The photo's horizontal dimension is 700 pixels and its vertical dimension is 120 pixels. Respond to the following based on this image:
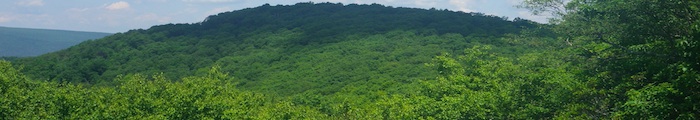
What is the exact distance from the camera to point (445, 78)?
4375 centimetres

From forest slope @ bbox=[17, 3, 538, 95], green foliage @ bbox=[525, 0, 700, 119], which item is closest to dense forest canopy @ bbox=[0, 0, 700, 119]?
green foliage @ bbox=[525, 0, 700, 119]

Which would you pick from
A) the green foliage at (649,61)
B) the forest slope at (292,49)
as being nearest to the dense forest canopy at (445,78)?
the green foliage at (649,61)

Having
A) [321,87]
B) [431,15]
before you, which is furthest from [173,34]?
[321,87]

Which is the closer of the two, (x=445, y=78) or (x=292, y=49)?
(x=445, y=78)

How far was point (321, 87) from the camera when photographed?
9344 centimetres

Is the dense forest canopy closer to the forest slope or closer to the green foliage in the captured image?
the green foliage

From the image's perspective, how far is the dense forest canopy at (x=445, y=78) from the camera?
20031mm

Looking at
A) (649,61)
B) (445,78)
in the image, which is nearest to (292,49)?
(445,78)

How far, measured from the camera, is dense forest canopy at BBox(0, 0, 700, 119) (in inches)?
789

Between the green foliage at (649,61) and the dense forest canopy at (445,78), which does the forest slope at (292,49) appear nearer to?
the dense forest canopy at (445,78)

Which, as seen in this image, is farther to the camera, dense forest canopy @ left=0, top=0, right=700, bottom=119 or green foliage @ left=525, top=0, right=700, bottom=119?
dense forest canopy @ left=0, top=0, right=700, bottom=119

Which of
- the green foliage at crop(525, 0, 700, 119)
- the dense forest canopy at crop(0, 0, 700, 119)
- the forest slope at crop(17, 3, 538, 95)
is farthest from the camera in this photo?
the forest slope at crop(17, 3, 538, 95)

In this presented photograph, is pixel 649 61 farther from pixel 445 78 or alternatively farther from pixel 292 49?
pixel 292 49

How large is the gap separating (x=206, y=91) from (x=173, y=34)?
424ft
